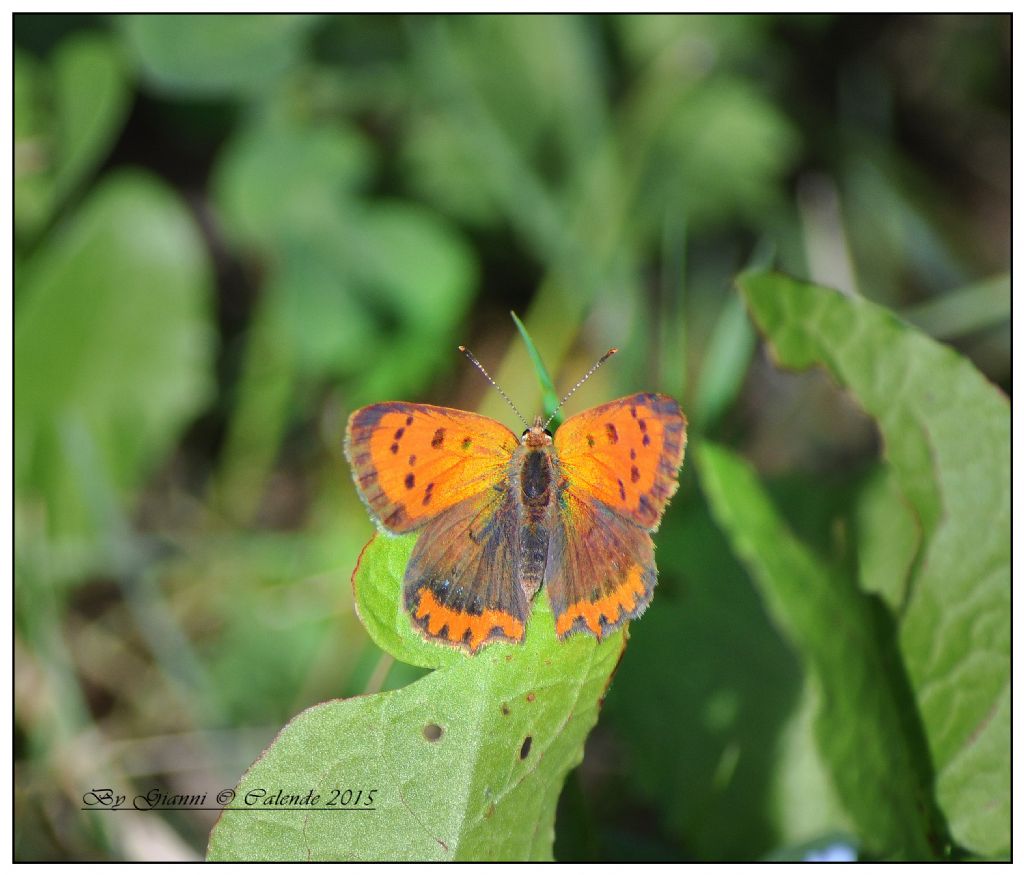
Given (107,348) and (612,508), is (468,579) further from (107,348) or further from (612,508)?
(107,348)

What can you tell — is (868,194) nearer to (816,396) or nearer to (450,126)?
(816,396)

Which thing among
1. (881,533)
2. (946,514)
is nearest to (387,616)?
(946,514)

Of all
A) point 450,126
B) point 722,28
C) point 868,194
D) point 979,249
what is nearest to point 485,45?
point 450,126

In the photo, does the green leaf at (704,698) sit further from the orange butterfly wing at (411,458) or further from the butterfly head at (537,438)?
the orange butterfly wing at (411,458)

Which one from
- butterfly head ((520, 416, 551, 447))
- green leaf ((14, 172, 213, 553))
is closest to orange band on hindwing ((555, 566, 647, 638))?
butterfly head ((520, 416, 551, 447))

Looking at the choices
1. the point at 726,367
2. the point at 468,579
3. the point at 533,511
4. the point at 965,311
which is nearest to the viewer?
the point at 468,579

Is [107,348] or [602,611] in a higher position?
[602,611]

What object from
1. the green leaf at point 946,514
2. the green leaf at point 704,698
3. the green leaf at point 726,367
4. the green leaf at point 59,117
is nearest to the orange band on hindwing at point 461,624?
the green leaf at point 946,514
